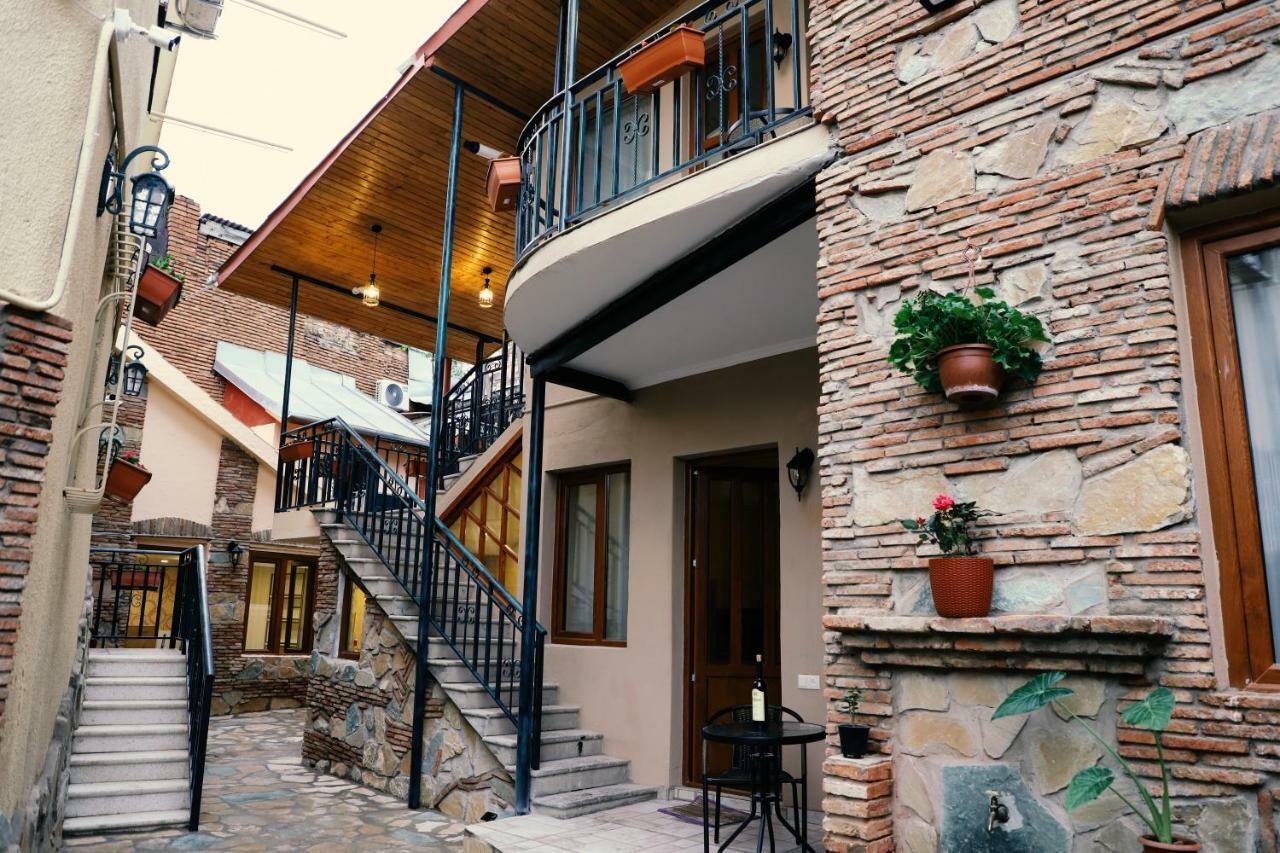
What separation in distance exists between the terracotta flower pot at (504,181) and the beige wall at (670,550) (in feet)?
6.58

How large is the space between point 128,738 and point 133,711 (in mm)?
396

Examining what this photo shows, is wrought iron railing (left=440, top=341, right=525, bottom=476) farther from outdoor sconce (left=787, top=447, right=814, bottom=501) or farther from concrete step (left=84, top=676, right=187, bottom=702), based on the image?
outdoor sconce (left=787, top=447, right=814, bottom=501)

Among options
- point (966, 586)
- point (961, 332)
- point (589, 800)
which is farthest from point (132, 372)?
point (966, 586)

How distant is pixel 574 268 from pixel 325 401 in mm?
12560

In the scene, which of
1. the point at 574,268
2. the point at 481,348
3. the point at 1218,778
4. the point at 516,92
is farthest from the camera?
the point at 481,348

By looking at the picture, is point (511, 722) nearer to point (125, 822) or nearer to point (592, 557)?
point (592, 557)

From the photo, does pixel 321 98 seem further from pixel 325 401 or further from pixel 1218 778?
pixel 1218 778

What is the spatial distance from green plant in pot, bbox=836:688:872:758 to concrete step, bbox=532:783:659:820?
10.3 feet

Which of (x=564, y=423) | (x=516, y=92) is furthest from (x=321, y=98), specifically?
(x=564, y=423)

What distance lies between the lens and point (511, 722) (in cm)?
664

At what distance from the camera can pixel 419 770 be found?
690 centimetres

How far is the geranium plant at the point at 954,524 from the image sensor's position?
3.27m

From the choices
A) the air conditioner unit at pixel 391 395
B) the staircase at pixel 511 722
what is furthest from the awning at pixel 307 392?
the staircase at pixel 511 722

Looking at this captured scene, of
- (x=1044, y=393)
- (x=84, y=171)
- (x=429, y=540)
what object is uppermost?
(x=84, y=171)
